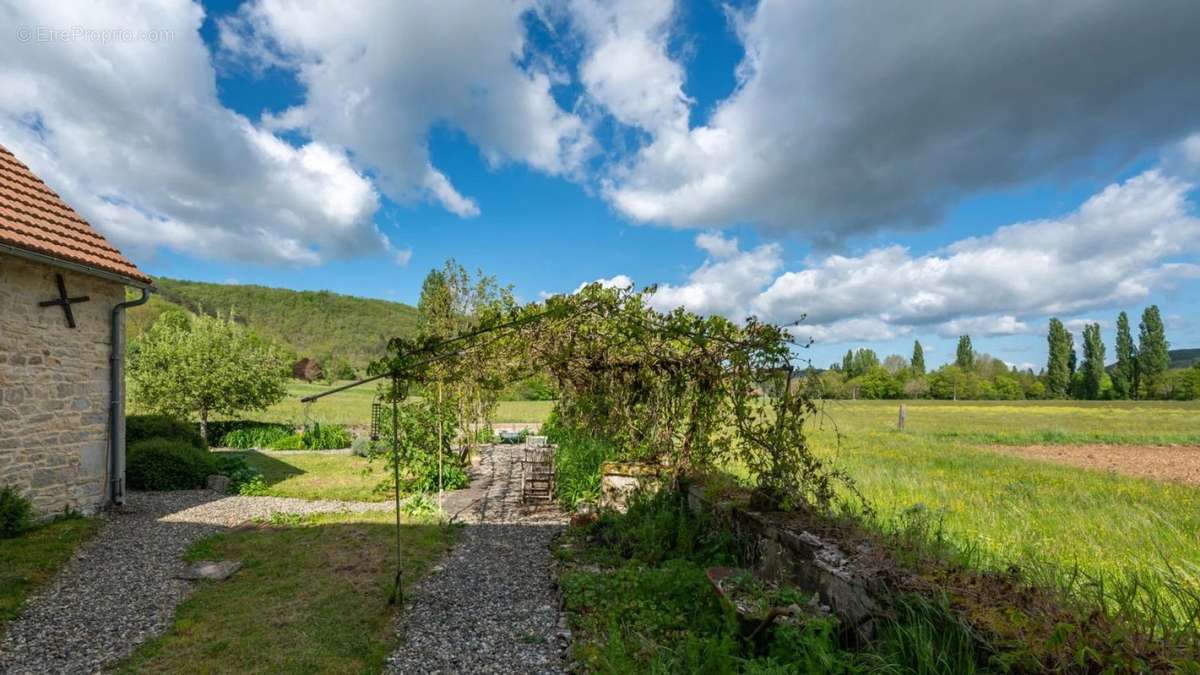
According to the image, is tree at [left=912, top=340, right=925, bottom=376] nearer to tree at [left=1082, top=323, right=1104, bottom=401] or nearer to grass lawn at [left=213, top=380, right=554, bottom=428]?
tree at [left=1082, top=323, right=1104, bottom=401]

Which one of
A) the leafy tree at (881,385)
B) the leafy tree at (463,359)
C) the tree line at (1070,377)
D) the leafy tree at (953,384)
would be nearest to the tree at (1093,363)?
the tree line at (1070,377)

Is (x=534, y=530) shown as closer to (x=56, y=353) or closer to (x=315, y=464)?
(x=56, y=353)

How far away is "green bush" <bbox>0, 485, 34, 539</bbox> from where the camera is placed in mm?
6230

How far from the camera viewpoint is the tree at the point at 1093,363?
58094 mm

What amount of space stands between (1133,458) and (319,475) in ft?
71.5

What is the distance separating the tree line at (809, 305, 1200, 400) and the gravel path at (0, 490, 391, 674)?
155 feet

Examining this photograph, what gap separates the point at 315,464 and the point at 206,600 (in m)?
9.24

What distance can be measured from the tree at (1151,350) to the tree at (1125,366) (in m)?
0.97

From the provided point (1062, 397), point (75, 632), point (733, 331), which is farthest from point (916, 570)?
point (1062, 397)

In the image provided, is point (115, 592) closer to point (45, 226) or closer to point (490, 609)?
point (490, 609)

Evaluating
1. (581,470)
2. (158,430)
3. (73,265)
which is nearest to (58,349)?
(73,265)

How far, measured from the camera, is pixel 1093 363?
198 feet

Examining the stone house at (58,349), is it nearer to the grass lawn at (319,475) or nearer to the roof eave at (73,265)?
the roof eave at (73,265)

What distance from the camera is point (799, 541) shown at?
393 centimetres
